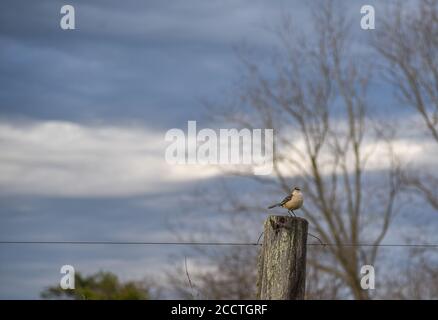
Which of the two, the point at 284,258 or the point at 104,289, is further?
the point at 104,289

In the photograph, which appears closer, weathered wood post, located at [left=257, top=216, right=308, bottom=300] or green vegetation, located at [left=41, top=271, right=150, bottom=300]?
weathered wood post, located at [left=257, top=216, right=308, bottom=300]

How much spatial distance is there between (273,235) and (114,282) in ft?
96.5

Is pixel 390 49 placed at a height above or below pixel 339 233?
above

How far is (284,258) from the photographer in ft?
22.7

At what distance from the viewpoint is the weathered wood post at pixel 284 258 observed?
691 cm

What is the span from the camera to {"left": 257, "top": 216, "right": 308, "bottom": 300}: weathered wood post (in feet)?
22.7

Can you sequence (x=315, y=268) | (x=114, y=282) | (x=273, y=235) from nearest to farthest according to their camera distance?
(x=273, y=235), (x=315, y=268), (x=114, y=282)

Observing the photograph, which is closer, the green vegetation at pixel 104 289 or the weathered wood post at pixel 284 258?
the weathered wood post at pixel 284 258

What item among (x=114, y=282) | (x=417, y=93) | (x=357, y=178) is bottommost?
(x=114, y=282)
